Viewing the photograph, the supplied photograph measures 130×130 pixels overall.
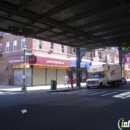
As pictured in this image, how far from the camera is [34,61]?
28.3 m

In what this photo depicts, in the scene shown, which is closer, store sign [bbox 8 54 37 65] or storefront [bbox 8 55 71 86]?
store sign [bbox 8 54 37 65]

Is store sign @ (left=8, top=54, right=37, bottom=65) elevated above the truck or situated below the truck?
above

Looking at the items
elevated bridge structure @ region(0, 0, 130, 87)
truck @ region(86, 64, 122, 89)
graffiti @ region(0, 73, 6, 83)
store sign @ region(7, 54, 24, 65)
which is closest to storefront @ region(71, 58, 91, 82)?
truck @ region(86, 64, 122, 89)

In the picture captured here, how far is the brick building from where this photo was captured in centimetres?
2955

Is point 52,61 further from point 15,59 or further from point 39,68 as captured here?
point 15,59

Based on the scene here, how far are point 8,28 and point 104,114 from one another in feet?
34.0

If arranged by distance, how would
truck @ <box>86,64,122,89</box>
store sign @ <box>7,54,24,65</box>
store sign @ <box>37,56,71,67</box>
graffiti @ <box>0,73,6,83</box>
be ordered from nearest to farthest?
truck @ <box>86,64,122,89</box> < store sign @ <box>37,56,71,67</box> < store sign @ <box>7,54,24,65</box> < graffiti @ <box>0,73,6,83</box>

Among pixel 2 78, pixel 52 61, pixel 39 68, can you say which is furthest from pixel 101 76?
pixel 2 78

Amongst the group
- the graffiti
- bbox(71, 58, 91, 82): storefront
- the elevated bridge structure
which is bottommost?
the graffiti

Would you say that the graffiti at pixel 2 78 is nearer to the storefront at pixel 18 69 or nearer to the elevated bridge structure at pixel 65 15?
the storefront at pixel 18 69

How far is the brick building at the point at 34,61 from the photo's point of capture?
29547 mm

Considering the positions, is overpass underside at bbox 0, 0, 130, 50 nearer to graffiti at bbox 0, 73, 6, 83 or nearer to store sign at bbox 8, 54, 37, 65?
store sign at bbox 8, 54, 37, 65

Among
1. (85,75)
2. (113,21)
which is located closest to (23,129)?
(113,21)

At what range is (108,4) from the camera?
10422 mm
